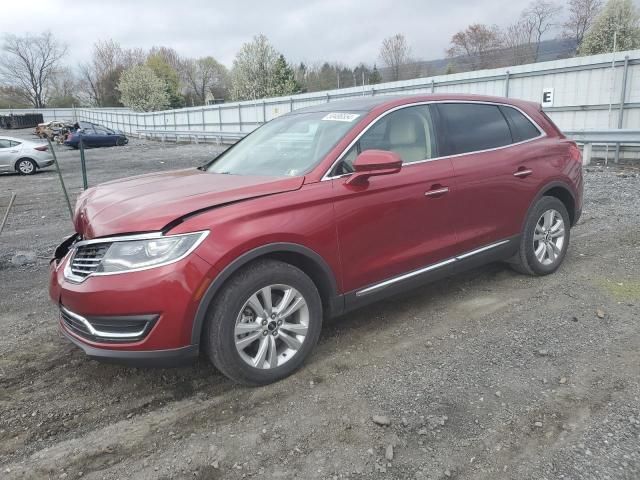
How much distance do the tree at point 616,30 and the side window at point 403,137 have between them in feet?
90.8

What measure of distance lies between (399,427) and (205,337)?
1209mm

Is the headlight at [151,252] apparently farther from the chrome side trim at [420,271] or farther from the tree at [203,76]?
the tree at [203,76]

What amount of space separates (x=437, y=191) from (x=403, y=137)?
1.61 feet

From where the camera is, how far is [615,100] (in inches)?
497

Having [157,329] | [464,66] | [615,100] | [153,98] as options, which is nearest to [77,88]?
[153,98]

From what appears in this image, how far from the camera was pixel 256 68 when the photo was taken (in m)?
44.8

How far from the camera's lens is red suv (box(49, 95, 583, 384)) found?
2730 millimetres

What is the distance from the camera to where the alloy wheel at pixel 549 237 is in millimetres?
4699

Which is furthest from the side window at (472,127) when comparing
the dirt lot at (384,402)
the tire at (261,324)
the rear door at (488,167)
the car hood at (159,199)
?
the tire at (261,324)

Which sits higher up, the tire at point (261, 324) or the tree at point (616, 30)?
the tree at point (616, 30)

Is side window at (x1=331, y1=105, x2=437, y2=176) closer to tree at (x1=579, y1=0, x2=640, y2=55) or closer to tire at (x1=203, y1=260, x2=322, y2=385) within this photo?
tire at (x1=203, y1=260, x2=322, y2=385)

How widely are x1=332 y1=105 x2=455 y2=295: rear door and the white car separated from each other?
17.5 m

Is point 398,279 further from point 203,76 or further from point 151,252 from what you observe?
point 203,76

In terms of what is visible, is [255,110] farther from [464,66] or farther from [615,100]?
[464,66]
